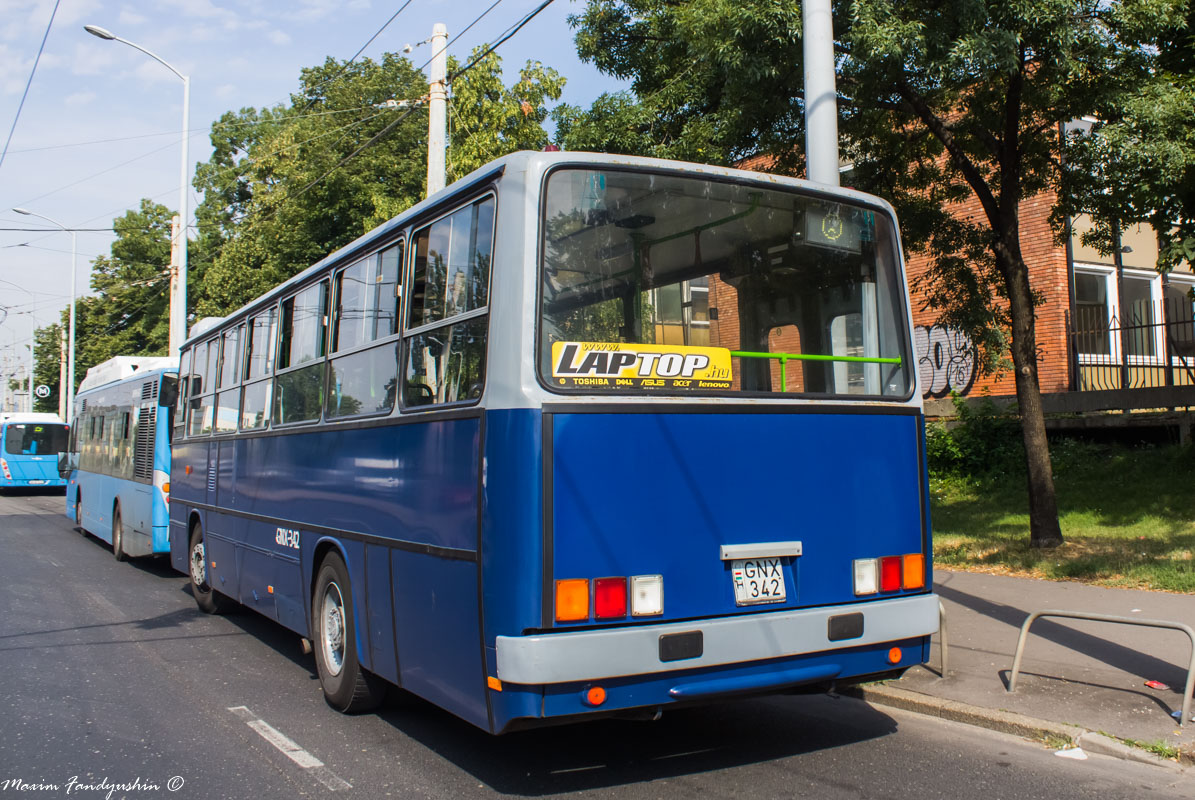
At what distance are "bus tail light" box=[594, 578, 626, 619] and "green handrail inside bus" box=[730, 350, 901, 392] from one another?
1.37 m

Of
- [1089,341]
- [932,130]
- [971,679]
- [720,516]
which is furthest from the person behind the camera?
[1089,341]

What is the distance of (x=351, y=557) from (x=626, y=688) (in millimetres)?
2505

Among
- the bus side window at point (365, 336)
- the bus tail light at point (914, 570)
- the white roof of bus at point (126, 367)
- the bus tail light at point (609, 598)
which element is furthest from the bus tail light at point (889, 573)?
the white roof of bus at point (126, 367)

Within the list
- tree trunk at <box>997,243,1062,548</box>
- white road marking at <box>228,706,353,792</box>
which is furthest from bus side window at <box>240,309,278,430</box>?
tree trunk at <box>997,243,1062,548</box>

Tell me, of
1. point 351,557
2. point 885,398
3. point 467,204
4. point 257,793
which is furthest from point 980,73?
point 257,793

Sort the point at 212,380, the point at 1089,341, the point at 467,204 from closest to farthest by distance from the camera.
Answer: the point at 467,204
the point at 212,380
the point at 1089,341

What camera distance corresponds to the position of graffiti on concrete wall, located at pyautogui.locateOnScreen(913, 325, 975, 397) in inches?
765

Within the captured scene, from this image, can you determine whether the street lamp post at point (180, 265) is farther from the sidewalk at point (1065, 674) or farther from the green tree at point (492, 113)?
the sidewalk at point (1065, 674)

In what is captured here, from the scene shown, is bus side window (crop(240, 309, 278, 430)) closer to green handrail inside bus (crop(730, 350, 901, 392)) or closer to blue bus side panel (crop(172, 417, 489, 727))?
blue bus side panel (crop(172, 417, 489, 727))

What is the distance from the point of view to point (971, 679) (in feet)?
22.7

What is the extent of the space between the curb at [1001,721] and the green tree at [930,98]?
5.78 metres

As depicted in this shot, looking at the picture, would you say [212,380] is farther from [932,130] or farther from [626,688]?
[932,130]

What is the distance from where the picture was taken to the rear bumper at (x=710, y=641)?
448 cm

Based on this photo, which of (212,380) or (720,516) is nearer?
(720,516)
